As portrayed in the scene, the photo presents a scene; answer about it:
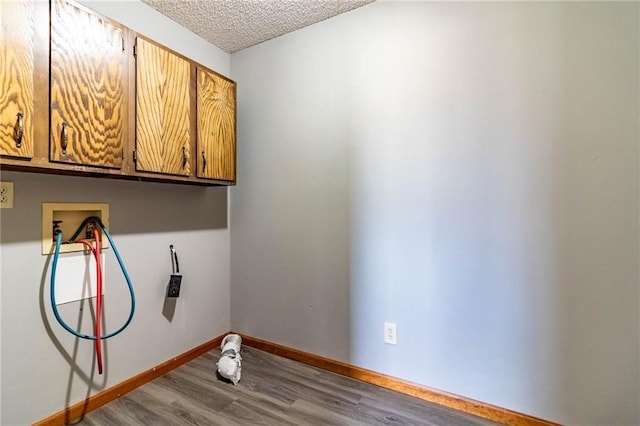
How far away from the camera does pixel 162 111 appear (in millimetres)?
1586

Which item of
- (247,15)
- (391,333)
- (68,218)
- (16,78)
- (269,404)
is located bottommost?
(269,404)

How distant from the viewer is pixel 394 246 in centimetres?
174

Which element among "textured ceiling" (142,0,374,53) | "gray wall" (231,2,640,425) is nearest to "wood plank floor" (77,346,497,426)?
"gray wall" (231,2,640,425)

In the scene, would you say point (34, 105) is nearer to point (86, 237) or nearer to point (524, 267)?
point (86, 237)

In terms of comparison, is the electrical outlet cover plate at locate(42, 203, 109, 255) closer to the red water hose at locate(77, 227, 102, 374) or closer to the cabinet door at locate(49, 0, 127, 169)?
the red water hose at locate(77, 227, 102, 374)

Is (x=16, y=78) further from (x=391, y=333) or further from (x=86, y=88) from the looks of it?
(x=391, y=333)

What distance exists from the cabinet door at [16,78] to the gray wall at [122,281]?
0.34 metres

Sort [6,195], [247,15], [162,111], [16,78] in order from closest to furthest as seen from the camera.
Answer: [16,78] → [6,195] → [162,111] → [247,15]

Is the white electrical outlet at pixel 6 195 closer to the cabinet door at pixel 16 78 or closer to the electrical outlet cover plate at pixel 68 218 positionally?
the electrical outlet cover plate at pixel 68 218

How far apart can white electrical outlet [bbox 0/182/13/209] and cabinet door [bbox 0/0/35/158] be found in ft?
1.04

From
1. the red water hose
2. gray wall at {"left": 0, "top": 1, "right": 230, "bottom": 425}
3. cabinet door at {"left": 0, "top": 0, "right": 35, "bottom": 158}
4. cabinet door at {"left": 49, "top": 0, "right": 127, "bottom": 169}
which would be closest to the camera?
cabinet door at {"left": 0, "top": 0, "right": 35, "bottom": 158}

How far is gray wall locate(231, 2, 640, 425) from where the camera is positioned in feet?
4.23

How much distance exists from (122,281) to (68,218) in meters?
0.44

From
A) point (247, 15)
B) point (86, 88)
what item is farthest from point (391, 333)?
point (247, 15)
